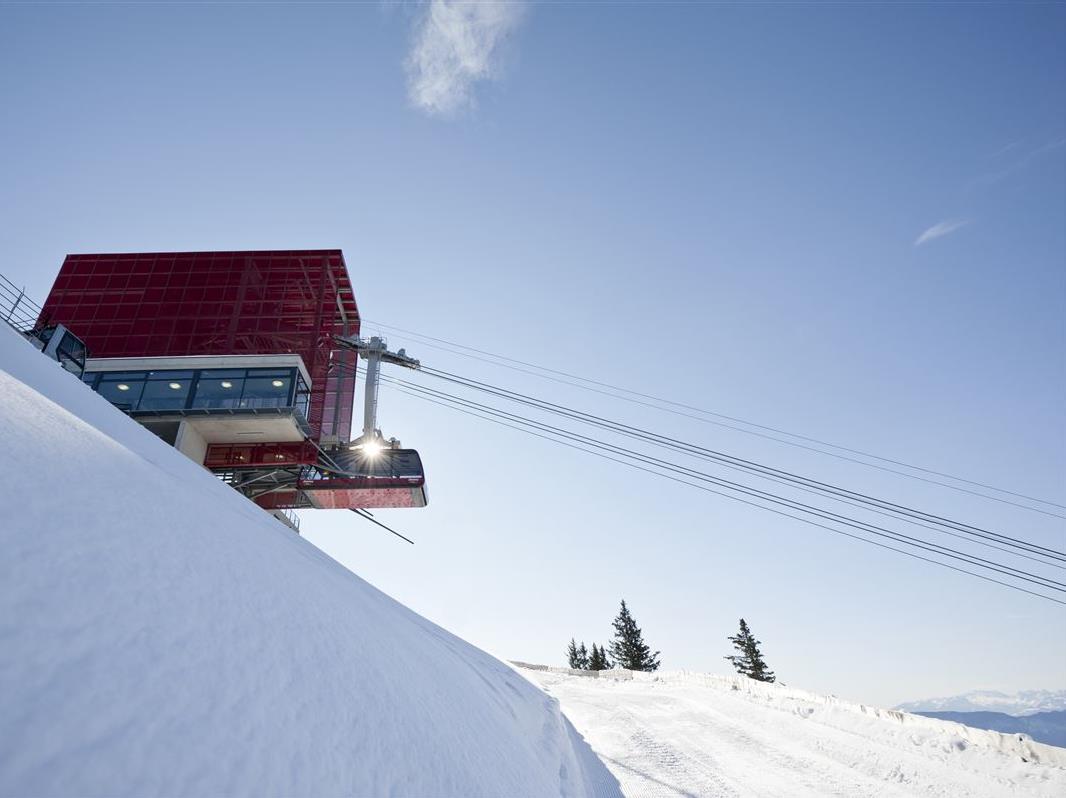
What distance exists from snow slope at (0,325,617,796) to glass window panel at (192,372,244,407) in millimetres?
26053

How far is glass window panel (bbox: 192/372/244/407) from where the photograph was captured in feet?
89.0

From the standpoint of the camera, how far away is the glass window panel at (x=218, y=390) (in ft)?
89.0

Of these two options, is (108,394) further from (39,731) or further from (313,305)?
(39,731)

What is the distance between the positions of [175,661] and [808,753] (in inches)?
381

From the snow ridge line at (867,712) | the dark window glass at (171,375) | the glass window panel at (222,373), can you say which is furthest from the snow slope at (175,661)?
the dark window glass at (171,375)

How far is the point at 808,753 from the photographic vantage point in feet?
26.5

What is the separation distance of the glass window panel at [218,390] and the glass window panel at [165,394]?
26.2 inches

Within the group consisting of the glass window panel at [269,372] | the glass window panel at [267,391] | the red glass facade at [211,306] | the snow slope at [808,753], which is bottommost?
the snow slope at [808,753]

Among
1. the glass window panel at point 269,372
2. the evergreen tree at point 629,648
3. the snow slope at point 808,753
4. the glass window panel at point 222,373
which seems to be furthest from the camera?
the evergreen tree at point 629,648

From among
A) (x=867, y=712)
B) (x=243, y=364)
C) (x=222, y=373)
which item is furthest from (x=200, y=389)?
(x=867, y=712)

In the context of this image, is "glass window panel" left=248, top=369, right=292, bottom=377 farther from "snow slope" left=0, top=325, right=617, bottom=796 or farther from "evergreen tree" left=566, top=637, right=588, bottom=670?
"evergreen tree" left=566, top=637, right=588, bottom=670

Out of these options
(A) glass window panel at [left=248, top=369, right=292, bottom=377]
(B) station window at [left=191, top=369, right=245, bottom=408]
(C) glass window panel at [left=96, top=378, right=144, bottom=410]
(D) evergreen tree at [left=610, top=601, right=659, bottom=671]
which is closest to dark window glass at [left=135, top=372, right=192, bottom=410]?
(C) glass window panel at [left=96, top=378, right=144, bottom=410]

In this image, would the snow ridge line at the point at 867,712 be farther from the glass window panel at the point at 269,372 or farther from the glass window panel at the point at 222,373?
the glass window panel at the point at 222,373

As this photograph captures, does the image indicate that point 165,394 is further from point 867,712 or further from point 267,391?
point 867,712
